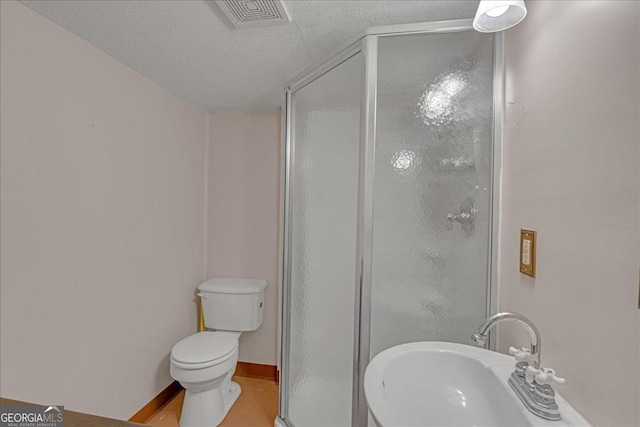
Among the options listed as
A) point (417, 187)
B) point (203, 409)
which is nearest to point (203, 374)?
point (203, 409)

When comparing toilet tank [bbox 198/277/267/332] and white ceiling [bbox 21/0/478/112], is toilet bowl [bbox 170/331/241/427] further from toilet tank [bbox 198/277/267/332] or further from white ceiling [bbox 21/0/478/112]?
white ceiling [bbox 21/0/478/112]

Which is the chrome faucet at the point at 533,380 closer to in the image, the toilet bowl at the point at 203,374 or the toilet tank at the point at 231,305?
the toilet bowl at the point at 203,374

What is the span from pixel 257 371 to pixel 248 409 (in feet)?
1.24

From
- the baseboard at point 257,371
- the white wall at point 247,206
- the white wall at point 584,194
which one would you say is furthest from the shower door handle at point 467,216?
the baseboard at point 257,371

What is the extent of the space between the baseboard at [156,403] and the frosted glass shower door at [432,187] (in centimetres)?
157

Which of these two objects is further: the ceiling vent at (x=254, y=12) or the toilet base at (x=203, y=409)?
the toilet base at (x=203, y=409)

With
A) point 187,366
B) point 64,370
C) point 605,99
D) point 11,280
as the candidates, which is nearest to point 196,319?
point 187,366

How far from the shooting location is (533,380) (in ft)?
2.37

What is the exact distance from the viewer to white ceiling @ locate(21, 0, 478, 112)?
1166mm

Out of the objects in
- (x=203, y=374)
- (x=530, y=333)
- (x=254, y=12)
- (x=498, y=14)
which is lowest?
(x=203, y=374)

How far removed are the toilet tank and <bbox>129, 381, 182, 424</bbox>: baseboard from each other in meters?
0.47

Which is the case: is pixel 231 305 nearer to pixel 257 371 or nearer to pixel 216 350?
pixel 216 350

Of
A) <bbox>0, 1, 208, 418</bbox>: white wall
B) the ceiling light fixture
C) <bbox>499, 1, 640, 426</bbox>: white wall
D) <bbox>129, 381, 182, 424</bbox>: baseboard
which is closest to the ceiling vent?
the ceiling light fixture

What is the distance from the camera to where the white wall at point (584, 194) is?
0.59 m
